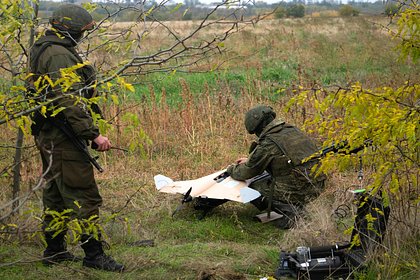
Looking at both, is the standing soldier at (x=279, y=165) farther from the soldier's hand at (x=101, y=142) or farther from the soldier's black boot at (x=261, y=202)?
the soldier's hand at (x=101, y=142)

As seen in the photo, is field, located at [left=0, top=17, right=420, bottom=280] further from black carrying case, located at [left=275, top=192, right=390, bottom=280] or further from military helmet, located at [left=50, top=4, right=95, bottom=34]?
military helmet, located at [left=50, top=4, right=95, bottom=34]

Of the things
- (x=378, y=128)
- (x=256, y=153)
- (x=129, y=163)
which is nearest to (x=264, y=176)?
(x=256, y=153)

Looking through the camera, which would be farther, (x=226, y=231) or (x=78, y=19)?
(x=226, y=231)

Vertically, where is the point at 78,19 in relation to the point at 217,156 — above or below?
above

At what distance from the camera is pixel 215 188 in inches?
262

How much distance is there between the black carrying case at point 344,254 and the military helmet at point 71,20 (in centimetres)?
234

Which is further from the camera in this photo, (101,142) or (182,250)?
(182,250)

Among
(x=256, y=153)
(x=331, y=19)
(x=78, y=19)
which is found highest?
(x=78, y=19)

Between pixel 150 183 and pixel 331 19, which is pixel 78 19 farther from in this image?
pixel 331 19

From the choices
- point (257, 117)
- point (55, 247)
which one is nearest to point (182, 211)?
point (257, 117)

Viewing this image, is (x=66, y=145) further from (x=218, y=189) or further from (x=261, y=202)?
(x=261, y=202)

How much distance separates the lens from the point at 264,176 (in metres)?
6.84

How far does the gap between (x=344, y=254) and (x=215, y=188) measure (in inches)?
84.4

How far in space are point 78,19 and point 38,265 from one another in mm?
1954
